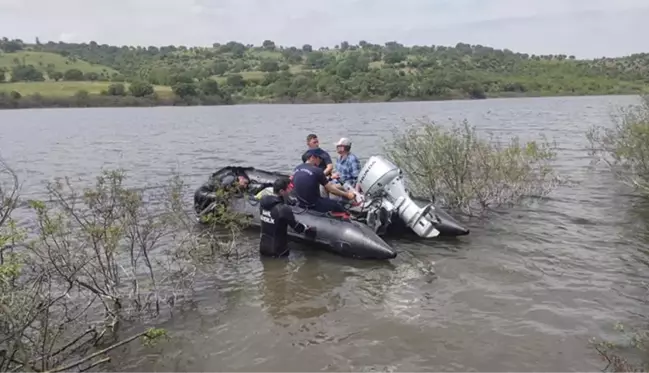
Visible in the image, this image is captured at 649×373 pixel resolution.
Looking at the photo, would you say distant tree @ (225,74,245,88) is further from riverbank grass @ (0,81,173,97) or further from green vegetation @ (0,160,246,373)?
green vegetation @ (0,160,246,373)

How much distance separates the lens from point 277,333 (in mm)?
6719

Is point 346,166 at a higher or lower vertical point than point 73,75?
lower

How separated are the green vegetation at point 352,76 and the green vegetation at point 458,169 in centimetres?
6388

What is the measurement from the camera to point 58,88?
7738 cm

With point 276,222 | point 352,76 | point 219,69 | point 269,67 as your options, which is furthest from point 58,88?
point 276,222

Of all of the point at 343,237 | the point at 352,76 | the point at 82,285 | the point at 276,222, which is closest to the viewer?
the point at 82,285

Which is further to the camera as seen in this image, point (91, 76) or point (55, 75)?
point (91, 76)

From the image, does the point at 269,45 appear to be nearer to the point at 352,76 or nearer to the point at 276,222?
the point at 352,76

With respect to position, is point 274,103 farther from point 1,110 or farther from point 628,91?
point 628,91

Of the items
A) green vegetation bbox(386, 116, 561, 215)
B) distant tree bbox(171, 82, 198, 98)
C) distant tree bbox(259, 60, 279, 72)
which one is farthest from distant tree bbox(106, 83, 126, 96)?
green vegetation bbox(386, 116, 561, 215)

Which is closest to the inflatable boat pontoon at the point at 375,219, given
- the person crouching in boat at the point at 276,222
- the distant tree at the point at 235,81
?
the person crouching in boat at the point at 276,222

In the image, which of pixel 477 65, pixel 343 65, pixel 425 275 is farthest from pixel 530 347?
pixel 477 65

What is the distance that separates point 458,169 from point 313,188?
12.3ft

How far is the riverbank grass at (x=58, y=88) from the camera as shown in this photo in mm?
73875
